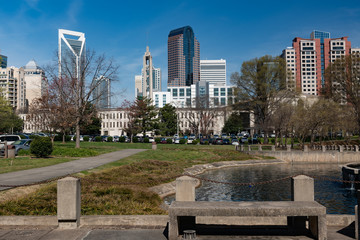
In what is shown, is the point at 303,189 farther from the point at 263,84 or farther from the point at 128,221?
the point at 263,84

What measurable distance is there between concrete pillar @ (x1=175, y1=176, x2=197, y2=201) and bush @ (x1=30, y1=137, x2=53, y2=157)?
70.1ft

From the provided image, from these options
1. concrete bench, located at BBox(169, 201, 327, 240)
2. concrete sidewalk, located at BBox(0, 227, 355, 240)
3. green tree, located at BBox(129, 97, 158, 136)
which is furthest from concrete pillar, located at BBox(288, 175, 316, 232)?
green tree, located at BBox(129, 97, 158, 136)

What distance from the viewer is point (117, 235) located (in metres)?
7.31

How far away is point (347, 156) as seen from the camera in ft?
134

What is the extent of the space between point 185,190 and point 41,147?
70.6 ft

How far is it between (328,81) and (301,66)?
140731 millimetres

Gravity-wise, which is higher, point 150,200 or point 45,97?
point 45,97

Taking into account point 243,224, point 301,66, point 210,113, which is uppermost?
point 301,66

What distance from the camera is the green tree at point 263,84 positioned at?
189 ft

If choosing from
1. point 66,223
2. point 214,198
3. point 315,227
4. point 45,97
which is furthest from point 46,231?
point 45,97

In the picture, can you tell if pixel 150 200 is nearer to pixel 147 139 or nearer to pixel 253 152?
pixel 253 152

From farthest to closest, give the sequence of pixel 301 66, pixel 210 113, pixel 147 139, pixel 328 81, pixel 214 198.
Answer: pixel 301 66 < pixel 210 113 < pixel 147 139 < pixel 328 81 < pixel 214 198

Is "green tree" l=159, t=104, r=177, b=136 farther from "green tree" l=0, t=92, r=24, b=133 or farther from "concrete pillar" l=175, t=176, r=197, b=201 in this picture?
"concrete pillar" l=175, t=176, r=197, b=201

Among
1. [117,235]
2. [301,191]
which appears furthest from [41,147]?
[301,191]
